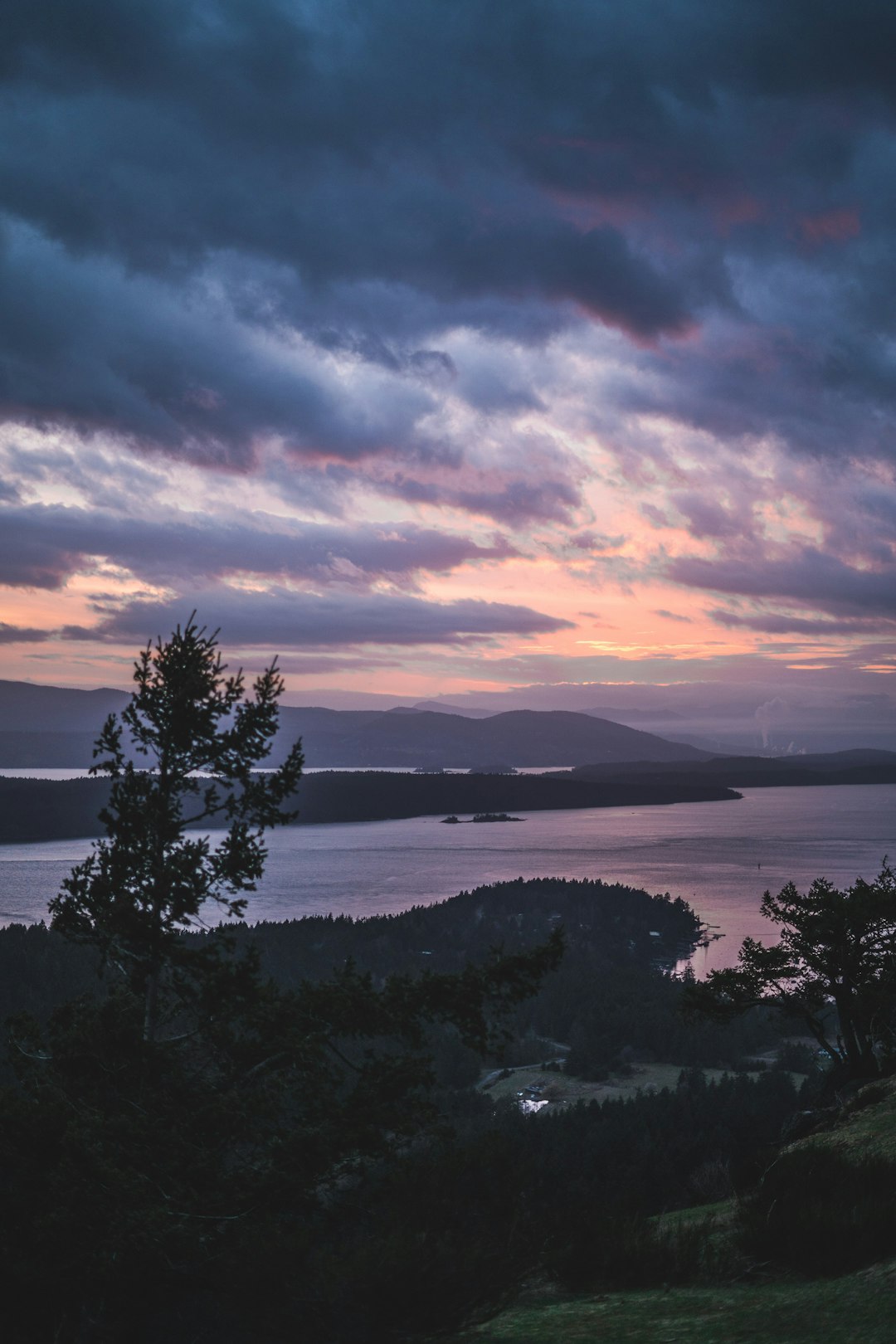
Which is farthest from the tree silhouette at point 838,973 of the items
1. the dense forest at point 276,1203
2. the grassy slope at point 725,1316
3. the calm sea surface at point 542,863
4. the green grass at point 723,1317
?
the calm sea surface at point 542,863

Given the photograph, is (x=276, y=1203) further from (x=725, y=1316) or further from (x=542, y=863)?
(x=542, y=863)

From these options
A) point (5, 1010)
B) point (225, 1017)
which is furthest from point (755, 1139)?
point (5, 1010)

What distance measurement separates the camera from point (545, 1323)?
8.38 metres

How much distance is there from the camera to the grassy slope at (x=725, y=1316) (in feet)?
22.9

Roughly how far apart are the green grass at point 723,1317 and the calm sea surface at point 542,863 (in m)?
59.9

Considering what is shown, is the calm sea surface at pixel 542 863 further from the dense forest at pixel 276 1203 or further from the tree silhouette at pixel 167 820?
the tree silhouette at pixel 167 820

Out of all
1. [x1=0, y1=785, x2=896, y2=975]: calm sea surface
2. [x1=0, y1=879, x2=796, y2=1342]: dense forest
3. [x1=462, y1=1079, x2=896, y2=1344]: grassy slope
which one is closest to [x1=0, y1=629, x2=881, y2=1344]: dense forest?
[x1=0, y1=879, x2=796, y2=1342]: dense forest

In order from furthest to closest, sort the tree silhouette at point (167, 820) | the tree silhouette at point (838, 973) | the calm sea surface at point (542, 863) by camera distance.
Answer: the calm sea surface at point (542, 863), the tree silhouette at point (838, 973), the tree silhouette at point (167, 820)

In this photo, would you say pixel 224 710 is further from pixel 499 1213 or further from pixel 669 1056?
pixel 669 1056

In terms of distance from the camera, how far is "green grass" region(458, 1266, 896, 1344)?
6957 millimetres

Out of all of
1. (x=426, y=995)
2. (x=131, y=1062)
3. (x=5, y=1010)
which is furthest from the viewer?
(x=5, y=1010)

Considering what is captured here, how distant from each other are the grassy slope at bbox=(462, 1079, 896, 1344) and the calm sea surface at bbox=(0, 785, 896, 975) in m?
59.8

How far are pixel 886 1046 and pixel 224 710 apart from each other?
17.4m

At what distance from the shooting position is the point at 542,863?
128 metres
